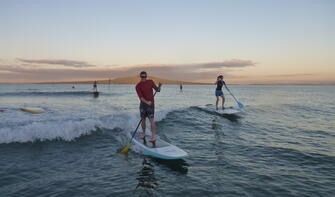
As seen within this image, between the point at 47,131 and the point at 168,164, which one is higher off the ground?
the point at 47,131

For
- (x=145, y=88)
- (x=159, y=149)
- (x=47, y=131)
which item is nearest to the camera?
(x=159, y=149)

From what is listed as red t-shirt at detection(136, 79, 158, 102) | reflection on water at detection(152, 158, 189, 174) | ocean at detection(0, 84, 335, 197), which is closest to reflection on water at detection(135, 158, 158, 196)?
ocean at detection(0, 84, 335, 197)

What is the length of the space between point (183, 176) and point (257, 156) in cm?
319

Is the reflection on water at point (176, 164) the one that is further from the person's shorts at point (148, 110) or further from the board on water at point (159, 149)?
the person's shorts at point (148, 110)

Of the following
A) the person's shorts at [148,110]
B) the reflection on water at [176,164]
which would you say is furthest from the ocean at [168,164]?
the person's shorts at [148,110]

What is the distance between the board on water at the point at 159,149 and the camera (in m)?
6.36

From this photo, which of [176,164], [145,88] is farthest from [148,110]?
[176,164]

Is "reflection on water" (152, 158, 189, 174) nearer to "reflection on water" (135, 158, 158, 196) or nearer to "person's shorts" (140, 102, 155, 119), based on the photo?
"reflection on water" (135, 158, 158, 196)

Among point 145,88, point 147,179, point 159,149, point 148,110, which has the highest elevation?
point 145,88

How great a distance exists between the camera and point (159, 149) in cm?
686

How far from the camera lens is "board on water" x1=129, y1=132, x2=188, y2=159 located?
6.36m

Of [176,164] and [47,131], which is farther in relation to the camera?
[47,131]

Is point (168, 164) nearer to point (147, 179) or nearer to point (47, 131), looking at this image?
point (147, 179)

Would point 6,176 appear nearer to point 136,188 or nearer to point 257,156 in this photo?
point 136,188
